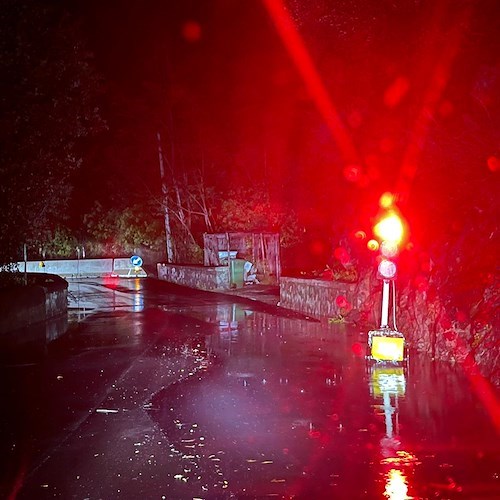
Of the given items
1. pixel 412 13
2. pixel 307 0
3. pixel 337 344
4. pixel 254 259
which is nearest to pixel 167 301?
pixel 254 259

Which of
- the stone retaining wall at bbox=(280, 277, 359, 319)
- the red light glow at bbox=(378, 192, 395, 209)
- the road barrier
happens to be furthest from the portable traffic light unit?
the road barrier

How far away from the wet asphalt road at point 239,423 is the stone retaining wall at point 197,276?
13974 mm

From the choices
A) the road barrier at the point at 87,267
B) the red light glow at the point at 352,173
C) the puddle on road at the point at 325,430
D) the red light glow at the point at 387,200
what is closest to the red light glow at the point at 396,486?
the puddle on road at the point at 325,430

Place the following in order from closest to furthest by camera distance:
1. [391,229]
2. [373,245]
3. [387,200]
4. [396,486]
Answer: [396,486]
[391,229]
[387,200]
[373,245]

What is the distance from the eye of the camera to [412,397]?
9.12m

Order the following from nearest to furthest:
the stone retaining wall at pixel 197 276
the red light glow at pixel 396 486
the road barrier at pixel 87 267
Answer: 1. the red light glow at pixel 396 486
2. the stone retaining wall at pixel 197 276
3. the road barrier at pixel 87 267

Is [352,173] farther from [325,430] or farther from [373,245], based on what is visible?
[325,430]

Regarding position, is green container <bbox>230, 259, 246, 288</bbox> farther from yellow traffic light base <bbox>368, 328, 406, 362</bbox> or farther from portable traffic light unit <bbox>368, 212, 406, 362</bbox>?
yellow traffic light base <bbox>368, 328, 406, 362</bbox>

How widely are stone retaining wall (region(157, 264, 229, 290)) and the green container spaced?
235mm

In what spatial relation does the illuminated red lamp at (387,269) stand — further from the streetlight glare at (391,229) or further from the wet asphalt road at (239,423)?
the wet asphalt road at (239,423)

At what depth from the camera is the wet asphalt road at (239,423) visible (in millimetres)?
5984

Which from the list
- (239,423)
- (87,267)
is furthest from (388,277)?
(87,267)

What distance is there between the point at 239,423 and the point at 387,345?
3.80 m

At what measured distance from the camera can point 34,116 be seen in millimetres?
16797
